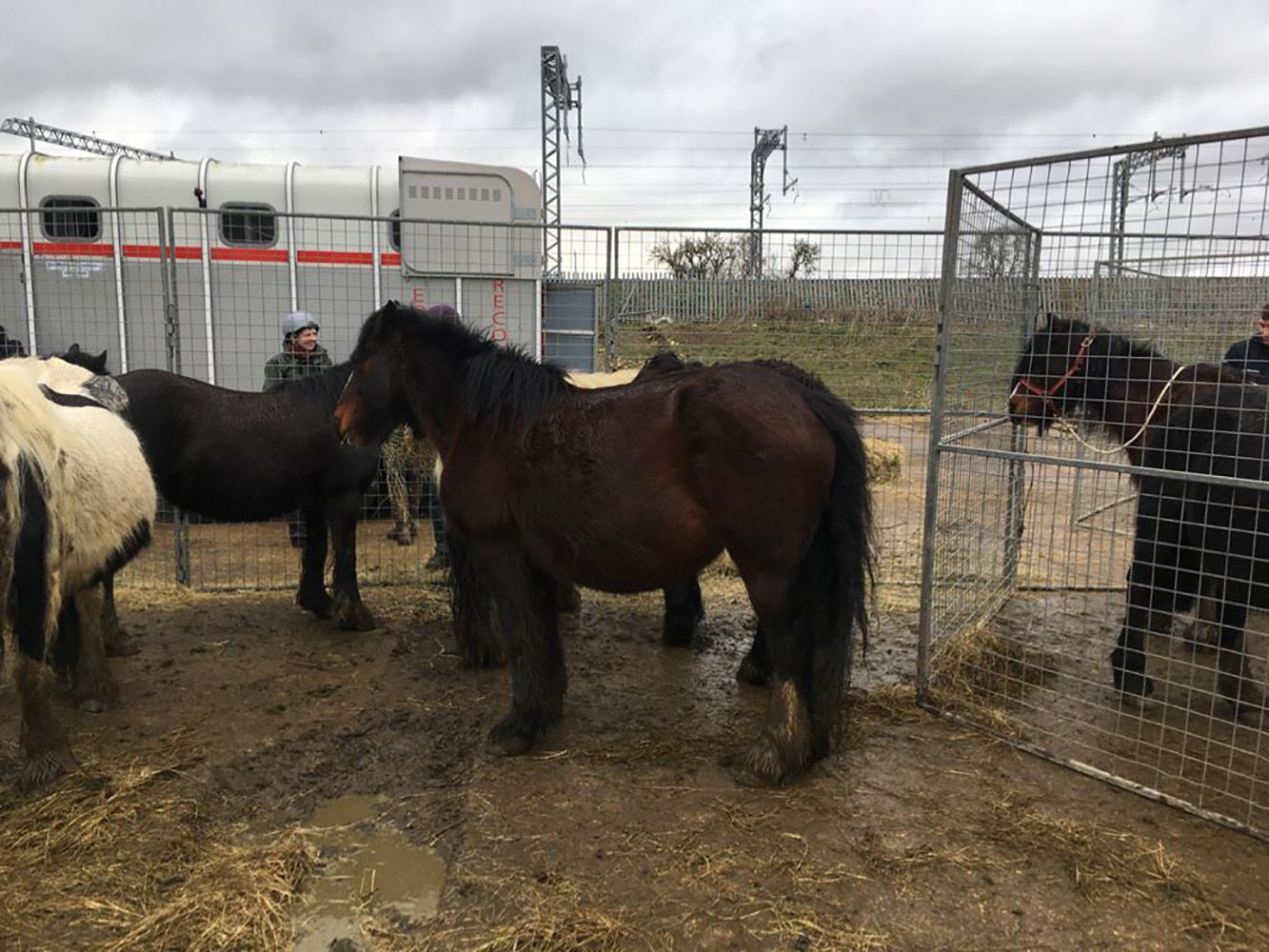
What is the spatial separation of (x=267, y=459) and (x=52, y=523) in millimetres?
1813

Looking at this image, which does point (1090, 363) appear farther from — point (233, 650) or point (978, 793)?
point (233, 650)

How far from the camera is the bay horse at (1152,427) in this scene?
11.8 ft

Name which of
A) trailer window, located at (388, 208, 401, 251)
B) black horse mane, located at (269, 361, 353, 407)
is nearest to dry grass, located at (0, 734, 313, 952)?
black horse mane, located at (269, 361, 353, 407)

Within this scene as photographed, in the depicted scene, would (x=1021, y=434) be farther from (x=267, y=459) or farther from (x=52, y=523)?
(x=52, y=523)

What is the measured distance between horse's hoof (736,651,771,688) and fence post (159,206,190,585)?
14.2 feet

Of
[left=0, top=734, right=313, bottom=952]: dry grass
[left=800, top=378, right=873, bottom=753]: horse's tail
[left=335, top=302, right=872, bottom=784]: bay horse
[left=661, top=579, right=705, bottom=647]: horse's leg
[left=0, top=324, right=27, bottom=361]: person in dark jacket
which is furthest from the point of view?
[left=0, top=324, right=27, bottom=361]: person in dark jacket

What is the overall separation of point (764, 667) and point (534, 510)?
5.77ft

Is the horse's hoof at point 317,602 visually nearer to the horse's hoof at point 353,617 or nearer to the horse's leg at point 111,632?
the horse's hoof at point 353,617

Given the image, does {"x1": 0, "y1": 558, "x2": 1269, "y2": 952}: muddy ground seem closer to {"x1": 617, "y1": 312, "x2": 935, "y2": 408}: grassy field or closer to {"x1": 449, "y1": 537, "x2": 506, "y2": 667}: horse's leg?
{"x1": 449, "y1": 537, "x2": 506, "y2": 667}: horse's leg

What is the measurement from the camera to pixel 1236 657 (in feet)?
12.8

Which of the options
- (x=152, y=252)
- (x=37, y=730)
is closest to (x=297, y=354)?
(x=152, y=252)

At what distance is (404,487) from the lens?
6.64 metres

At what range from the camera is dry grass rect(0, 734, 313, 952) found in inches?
93.5

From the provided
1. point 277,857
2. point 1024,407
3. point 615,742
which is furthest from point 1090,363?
point 277,857
